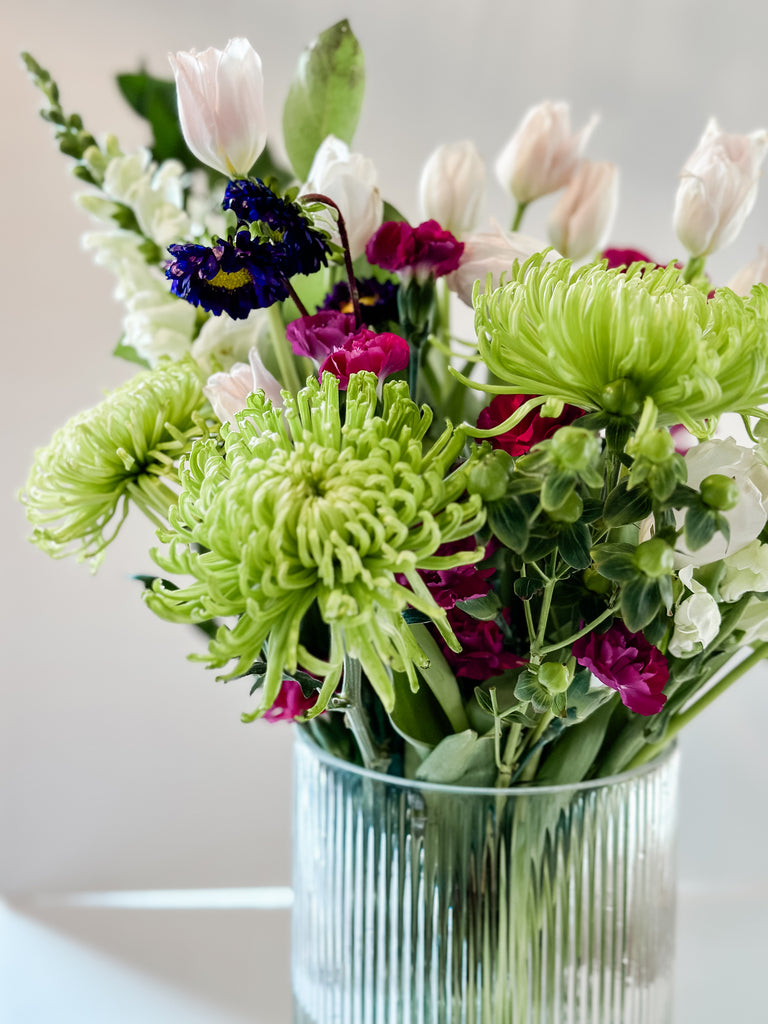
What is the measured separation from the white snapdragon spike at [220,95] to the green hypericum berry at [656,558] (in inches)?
8.1

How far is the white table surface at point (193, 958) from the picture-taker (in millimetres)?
645

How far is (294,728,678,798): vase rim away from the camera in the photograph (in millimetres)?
425

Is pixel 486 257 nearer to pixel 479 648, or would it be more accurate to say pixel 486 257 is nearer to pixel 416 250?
pixel 416 250

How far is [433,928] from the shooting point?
449 mm

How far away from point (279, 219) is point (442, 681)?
0.17m

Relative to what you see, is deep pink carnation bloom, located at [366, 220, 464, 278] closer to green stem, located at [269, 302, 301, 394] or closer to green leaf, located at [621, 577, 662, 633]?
green stem, located at [269, 302, 301, 394]

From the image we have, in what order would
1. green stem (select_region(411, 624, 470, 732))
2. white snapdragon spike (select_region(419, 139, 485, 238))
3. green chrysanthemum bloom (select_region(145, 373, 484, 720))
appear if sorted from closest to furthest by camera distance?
1. green chrysanthemum bloom (select_region(145, 373, 484, 720))
2. green stem (select_region(411, 624, 470, 732))
3. white snapdragon spike (select_region(419, 139, 485, 238))

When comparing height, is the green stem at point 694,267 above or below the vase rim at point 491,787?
above

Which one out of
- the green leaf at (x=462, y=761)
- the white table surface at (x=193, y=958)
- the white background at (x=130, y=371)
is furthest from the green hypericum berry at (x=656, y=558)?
the white background at (x=130, y=371)

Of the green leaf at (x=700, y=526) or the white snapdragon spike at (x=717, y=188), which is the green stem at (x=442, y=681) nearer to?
the green leaf at (x=700, y=526)

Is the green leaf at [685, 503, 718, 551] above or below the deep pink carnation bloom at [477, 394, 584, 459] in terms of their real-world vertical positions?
below

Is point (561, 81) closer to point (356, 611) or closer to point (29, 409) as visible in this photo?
point (29, 409)

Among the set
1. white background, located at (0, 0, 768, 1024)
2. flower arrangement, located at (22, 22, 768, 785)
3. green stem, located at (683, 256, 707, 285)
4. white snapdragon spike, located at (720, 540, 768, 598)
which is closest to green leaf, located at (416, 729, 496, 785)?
flower arrangement, located at (22, 22, 768, 785)

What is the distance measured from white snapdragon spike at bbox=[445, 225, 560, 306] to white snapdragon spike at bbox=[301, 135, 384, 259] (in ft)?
0.12
